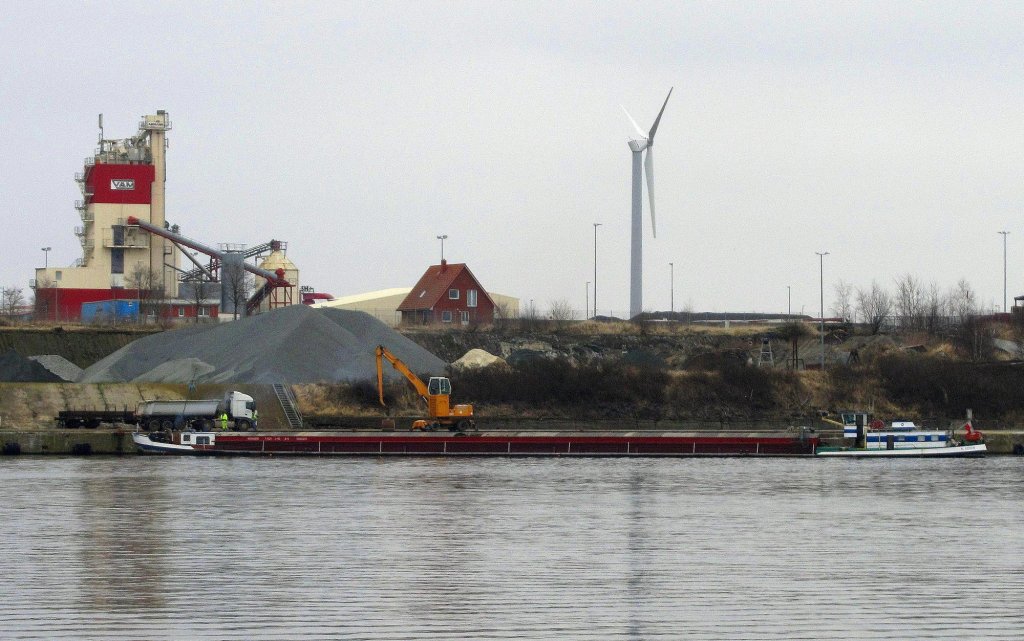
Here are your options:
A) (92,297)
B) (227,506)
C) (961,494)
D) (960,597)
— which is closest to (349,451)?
(227,506)

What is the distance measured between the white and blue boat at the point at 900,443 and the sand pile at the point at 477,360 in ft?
71.0

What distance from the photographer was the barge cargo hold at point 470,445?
60.0 metres

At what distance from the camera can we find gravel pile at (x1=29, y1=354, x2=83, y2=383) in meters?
75.2

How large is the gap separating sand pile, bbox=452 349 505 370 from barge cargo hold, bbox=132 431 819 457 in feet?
53.6

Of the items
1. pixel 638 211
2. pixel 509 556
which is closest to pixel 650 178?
pixel 638 211

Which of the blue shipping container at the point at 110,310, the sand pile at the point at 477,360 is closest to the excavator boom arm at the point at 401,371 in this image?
the sand pile at the point at 477,360

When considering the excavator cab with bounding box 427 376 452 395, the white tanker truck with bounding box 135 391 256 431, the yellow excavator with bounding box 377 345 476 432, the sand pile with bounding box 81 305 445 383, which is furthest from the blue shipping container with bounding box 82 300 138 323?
the excavator cab with bounding box 427 376 452 395

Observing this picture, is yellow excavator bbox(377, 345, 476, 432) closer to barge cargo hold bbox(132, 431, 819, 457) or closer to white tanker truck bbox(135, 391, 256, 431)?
barge cargo hold bbox(132, 431, 819, 457)

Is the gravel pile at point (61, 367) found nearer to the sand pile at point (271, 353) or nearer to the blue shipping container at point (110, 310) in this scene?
the sand pile at point (271, 353)

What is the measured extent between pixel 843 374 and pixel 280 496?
141 feet

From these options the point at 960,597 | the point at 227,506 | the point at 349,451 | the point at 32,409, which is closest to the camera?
the point at 960,597

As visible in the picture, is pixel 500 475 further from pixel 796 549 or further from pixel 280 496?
pixel 796 549

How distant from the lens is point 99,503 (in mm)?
38812

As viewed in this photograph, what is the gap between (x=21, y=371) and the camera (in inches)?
2849
